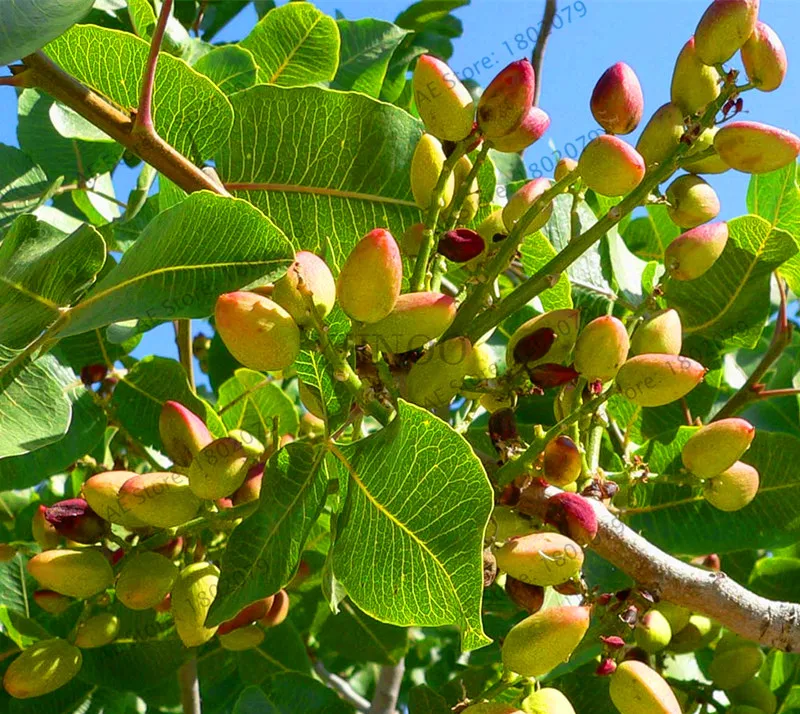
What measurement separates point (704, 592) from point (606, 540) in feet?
0.33

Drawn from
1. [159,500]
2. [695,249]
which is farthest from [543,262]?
[159,500]

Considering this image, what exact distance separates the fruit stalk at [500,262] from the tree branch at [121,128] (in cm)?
29

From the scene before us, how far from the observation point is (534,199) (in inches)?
40.8

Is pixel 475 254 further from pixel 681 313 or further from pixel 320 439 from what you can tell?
pixel 681 313

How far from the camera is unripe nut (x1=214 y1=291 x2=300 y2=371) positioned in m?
0.79

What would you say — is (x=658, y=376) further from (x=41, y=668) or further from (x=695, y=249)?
(x=41, y=668)

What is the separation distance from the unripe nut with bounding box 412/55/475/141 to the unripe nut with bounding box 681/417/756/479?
0.39 m

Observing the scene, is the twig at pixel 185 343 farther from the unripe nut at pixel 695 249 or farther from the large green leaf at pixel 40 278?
the unripe nut at pixel 695 249

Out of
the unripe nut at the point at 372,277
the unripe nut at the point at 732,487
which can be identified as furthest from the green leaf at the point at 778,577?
the unripe nut at the point at 372,277

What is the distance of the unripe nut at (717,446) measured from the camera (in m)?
0.98

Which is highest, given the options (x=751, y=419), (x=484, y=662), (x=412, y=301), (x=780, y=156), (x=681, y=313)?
(x=780, y=156)

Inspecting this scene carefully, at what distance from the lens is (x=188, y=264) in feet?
2.82

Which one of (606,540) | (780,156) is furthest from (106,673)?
(780,156)

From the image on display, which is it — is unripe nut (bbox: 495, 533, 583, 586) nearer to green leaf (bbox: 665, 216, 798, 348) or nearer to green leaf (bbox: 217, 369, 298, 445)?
green leaf (bbox: 665, 216, 798, 348)
